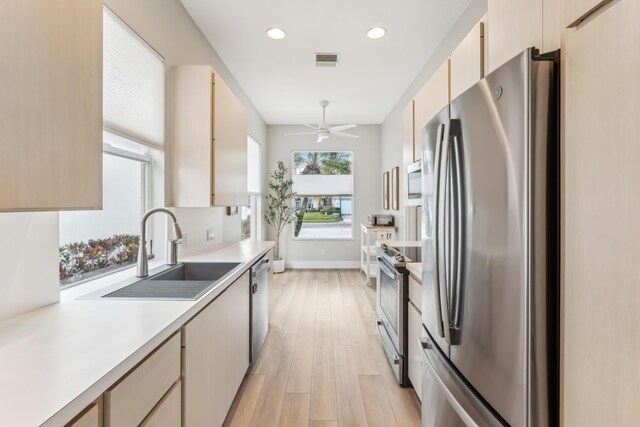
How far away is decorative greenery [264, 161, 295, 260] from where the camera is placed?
20.6ft

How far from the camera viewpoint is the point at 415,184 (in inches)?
87.4

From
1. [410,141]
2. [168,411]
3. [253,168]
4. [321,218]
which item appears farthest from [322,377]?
[321,218]

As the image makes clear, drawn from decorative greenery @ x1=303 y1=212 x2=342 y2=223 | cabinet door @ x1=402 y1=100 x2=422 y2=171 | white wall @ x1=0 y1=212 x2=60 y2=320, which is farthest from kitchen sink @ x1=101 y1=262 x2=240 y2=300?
decorative greenery @ x1=303 y1=212 x2=342 y2=223

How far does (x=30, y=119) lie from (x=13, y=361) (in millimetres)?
643

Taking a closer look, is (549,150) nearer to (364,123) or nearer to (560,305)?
(560,305)

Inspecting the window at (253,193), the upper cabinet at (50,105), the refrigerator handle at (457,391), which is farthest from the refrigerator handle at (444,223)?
the window at (253,193)

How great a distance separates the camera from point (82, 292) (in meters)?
1.58

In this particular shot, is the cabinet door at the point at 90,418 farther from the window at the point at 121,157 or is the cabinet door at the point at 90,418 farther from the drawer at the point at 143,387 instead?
the window at the point at 121,157

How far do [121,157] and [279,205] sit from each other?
4274 millimetres

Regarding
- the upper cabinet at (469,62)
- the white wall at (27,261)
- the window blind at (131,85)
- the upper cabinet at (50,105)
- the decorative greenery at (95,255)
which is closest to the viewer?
the upper cabinet at (50,105)

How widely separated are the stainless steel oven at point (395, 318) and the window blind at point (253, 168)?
332cm

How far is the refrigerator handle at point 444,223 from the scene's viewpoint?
1.25m

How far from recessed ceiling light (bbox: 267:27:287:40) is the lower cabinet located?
7.40ft

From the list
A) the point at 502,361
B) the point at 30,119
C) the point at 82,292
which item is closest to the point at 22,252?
the point at 82,292
